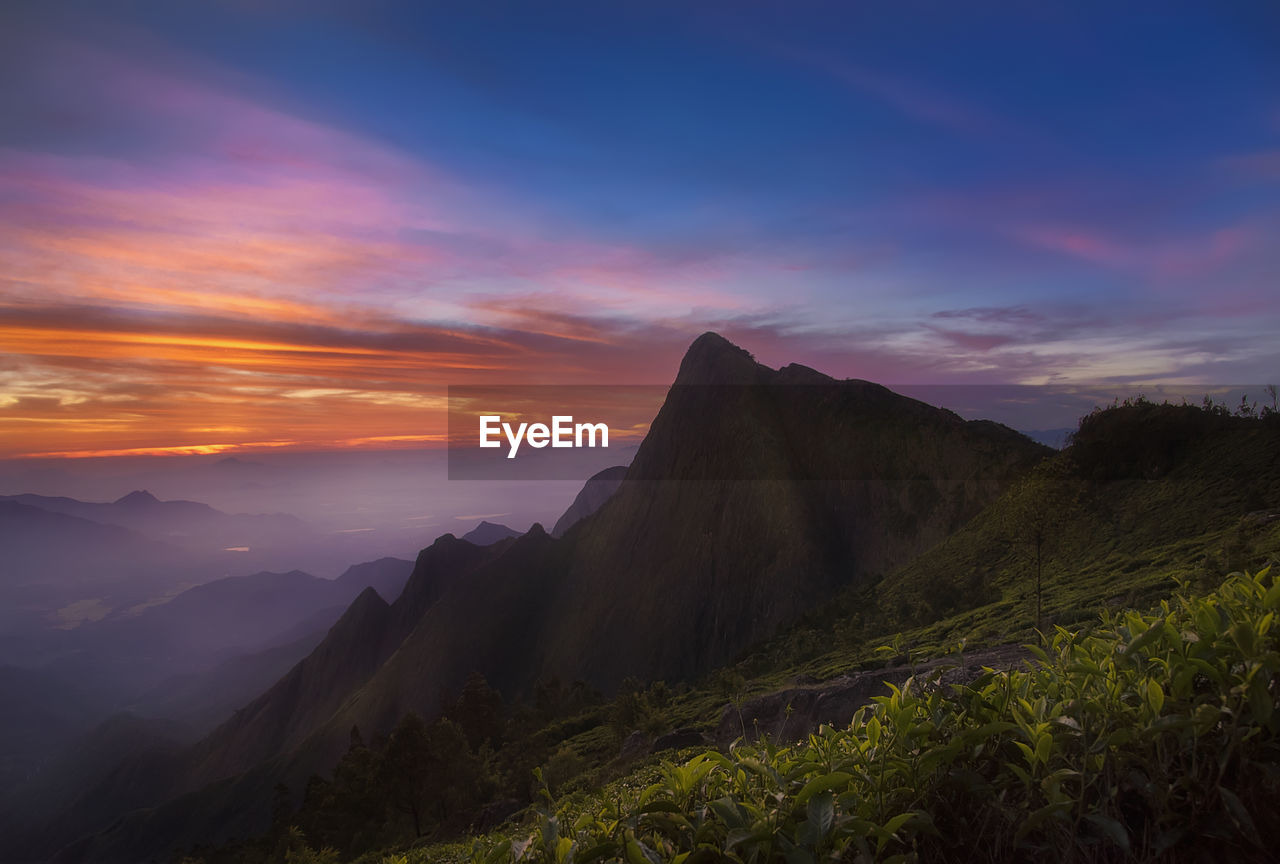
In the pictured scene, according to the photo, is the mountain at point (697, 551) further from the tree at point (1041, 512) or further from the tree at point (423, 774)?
the tree at point (1041, 512)

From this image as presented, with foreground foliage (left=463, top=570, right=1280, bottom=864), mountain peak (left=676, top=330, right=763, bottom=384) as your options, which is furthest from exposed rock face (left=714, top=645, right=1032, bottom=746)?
mountain peak (left=676, top=330, right=763, bottom=384)

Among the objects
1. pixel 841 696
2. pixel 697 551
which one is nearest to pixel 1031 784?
pixel 841 696

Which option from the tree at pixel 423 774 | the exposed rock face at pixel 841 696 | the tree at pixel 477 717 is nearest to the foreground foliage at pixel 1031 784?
the exposed rock face at pixel 841 696

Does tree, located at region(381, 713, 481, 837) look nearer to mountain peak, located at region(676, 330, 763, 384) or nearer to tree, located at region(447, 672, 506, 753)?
tree, located at region(447, 672, 506, 753)

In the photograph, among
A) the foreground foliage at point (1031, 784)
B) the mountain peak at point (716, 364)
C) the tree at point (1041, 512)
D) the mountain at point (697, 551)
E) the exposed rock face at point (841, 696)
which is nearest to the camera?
the foreground foliage at point (1031, 784)

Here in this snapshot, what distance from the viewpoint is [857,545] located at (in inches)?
3145

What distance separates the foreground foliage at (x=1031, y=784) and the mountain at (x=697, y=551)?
223ft

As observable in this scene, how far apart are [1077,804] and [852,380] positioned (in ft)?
345

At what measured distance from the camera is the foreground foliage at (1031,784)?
2340 millimetres

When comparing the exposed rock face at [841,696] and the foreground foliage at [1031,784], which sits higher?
the foreground foliage at [1031,784]

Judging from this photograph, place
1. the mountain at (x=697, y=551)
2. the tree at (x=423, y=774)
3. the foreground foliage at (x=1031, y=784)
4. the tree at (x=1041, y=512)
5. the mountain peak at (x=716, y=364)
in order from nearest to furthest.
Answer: the foreground foliage at (x=1031, y=784)
the tree at (x=1041, y=512)
the tree at (x=423, y=774)
the mountain at (x=697, y=551)
the mountain peak at (x=716, y=364)

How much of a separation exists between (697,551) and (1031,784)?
3713 inches

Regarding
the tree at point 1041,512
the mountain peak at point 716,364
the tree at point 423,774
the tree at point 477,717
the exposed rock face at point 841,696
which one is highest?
the mountain peak at point 716,364

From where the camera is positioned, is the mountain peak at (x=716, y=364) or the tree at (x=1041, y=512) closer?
the tree at (x=1041, y=512)
